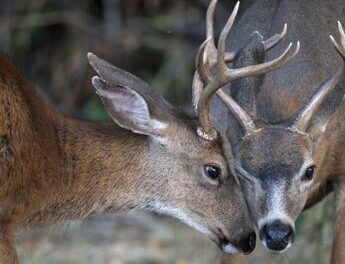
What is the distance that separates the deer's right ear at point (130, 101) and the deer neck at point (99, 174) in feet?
0.51

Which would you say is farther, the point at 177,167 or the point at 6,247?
the point at 177,167

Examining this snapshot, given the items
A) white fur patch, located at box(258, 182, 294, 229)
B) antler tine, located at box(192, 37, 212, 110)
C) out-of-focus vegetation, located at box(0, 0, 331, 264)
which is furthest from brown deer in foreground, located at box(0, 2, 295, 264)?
out-of-focus vegetation, located at box(0, 0, 331, 264)

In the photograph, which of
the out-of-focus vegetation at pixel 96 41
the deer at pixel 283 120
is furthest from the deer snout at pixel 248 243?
the out-of-focus vegetation at pixel 96 41

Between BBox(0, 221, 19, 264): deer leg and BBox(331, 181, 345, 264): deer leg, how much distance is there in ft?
7.33

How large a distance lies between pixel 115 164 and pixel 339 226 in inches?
63.3

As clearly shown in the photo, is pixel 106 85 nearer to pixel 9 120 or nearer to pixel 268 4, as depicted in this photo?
pixel 9 120

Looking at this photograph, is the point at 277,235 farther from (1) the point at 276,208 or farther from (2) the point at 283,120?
(2) the point at 283,120

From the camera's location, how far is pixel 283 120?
9539mm

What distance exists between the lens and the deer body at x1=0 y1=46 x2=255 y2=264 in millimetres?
9180

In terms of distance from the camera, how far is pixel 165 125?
9406 mm

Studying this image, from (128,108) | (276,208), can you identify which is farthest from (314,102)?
(128,108)

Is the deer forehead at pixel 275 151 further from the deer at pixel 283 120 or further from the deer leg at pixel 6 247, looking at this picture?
the deer leg at pixel 6 247

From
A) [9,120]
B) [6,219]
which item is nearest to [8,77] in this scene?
[9,120]

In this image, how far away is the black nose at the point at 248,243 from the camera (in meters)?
9.21
